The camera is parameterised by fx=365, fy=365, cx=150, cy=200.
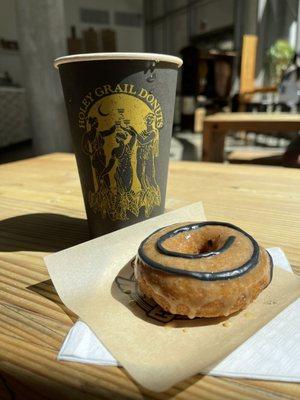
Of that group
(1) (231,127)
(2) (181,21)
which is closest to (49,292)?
(1) (231,127)

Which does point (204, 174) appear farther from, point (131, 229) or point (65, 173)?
point (131, 229)

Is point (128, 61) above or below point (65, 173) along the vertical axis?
above

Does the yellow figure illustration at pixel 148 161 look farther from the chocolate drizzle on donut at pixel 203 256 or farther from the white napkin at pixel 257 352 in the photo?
A: the white napkin at pixel 257 352

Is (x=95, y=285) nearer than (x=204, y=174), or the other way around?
(x=95, y=285)

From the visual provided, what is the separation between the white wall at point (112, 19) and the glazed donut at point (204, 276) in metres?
9.13

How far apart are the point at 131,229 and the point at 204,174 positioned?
1.99ft

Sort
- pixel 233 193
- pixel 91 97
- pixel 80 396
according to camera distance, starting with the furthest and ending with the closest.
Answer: pixel 233 193
pixel 91 97
pixel 80 396

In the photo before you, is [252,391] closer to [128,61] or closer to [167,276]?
[167,276]

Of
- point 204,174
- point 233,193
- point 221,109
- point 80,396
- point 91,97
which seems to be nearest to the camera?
point 80,396

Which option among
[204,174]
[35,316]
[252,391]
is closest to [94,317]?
[35,316]

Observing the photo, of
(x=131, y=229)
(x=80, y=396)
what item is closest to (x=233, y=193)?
(x=131, y=229)

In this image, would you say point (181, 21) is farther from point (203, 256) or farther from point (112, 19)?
point (203, 256)

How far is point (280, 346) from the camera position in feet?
1.12

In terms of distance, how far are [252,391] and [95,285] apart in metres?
0.22
